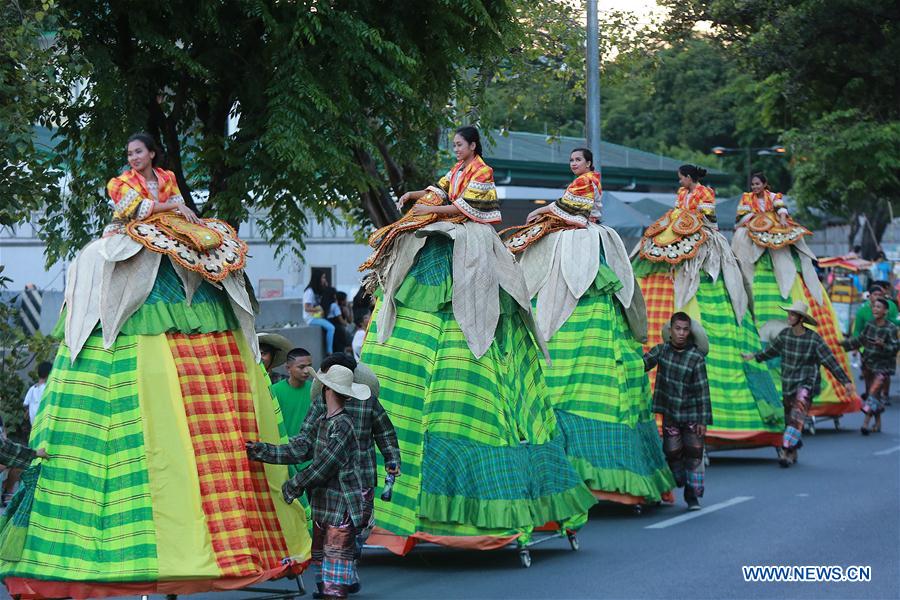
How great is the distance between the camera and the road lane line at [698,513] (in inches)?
455

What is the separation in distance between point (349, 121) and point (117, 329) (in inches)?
261

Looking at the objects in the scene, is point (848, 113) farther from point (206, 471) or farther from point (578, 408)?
point (206, 471)

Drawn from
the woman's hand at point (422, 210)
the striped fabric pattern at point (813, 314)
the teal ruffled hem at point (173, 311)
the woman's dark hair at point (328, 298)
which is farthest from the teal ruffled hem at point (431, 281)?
the woman's dark hair at point (328, 298)

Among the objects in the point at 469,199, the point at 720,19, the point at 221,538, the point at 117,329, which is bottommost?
the point at 221,538

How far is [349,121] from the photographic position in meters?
14.5

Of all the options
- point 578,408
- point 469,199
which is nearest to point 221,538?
point 469,199

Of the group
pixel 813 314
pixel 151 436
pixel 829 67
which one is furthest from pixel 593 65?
pixel 151 436

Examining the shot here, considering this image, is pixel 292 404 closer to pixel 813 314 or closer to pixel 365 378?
pixel 365 378

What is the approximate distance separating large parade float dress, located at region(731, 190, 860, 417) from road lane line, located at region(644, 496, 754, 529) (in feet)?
15.2

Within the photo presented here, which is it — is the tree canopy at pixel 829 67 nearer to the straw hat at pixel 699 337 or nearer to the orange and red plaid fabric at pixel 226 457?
the straw hat at pixel 699 337

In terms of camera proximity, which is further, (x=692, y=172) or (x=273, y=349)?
(x=692, y=172)

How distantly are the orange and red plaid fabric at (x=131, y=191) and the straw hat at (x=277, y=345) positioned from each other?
5.60 feet

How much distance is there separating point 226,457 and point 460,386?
6.75 ft

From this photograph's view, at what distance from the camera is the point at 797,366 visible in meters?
15.4
